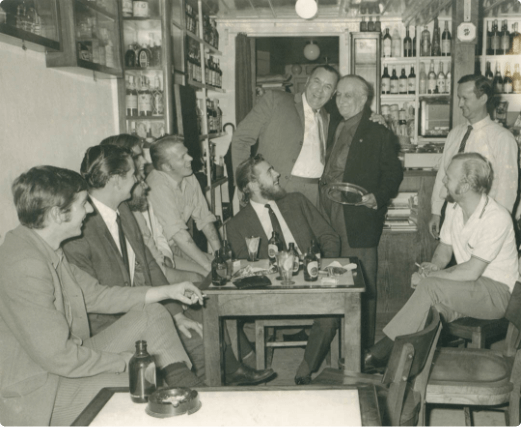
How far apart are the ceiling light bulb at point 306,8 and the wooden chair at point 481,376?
4.93 meters

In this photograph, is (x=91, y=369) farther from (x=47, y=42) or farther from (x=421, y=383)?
(x=47, y=42)

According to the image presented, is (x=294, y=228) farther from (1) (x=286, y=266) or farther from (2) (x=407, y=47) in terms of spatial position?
(2) (x=407, y=47)

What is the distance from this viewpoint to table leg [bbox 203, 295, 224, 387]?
2510 millimetres

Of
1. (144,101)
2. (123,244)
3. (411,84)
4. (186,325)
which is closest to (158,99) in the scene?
(144,101)

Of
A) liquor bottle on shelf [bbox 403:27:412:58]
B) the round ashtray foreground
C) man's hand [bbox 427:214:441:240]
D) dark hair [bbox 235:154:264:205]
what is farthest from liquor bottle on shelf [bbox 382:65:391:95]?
the round ashtray foreground

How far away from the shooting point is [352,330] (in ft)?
8.11

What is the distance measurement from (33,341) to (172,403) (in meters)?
0.58

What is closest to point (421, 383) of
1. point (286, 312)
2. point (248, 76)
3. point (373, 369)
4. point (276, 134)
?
point (286, 312)

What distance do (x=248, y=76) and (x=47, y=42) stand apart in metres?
5.01

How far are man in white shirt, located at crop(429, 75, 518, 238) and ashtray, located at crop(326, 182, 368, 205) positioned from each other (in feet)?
2.04

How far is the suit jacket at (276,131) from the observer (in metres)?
3.86

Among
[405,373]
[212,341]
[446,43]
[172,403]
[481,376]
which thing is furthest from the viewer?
[446,43]

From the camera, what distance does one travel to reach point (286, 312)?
2.48 metres

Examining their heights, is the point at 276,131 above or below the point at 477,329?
above
